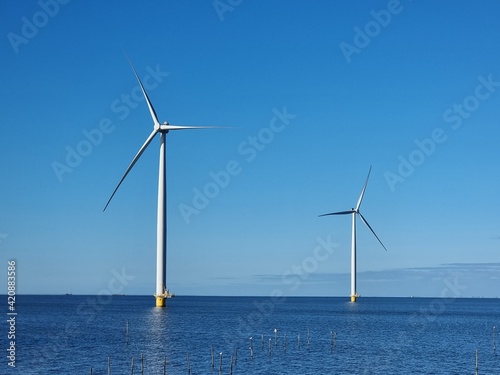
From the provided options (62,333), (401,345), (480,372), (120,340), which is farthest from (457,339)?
(62,333)

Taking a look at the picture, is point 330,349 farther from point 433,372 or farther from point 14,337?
point 14,337

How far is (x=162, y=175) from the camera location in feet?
511

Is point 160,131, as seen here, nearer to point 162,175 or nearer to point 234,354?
point 162,175

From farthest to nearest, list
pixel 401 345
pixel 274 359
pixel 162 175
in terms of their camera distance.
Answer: pixel 162 175
pixel 401 345
pixel 274 359

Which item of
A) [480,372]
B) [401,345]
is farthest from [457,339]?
[480,372]

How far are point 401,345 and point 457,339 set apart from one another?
22278 mm

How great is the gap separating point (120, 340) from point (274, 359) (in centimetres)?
3468

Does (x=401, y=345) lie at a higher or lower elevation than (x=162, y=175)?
lower

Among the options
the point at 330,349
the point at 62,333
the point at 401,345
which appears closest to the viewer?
the point at 330,349

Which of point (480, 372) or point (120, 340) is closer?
point (480, 372)

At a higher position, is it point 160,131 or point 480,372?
point 160,131

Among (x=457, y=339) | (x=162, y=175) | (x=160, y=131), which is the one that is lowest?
(x=457, y=339)

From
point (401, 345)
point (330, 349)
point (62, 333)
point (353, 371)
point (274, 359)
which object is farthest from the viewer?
point (62, 333)

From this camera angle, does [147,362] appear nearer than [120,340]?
Yes
